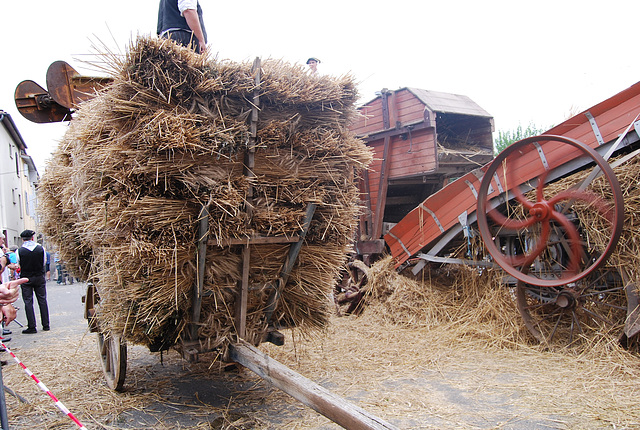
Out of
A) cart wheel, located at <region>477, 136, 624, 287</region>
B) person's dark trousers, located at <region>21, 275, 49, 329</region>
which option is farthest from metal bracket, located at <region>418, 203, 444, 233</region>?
person's dark trousers, located at <region>21, 275, 49, 329</region>

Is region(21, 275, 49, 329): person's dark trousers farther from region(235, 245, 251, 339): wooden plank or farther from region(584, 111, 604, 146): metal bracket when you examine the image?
region(584, 111, 604, 146): metal bracket

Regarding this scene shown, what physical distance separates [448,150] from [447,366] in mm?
3665

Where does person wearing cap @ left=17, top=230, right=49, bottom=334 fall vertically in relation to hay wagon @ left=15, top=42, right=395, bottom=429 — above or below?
below

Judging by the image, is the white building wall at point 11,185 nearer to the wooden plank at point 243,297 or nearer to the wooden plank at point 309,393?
the wooden plank at point 243,297

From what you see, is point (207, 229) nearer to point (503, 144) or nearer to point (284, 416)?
point (284, 416)

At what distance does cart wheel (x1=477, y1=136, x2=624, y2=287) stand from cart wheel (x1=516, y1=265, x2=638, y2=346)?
0.20m

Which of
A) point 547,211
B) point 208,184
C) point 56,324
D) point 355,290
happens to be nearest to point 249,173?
point 208,184

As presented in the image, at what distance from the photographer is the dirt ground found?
314 cm

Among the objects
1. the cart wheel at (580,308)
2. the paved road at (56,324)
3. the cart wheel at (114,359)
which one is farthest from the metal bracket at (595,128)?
the paved road at (56,324)

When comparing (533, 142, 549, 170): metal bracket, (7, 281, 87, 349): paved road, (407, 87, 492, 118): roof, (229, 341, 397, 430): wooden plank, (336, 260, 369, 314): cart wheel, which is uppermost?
(407, 87, 492, 118): roof

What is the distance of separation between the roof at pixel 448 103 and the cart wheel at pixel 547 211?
7.12ft

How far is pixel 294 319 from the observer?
3.54 m

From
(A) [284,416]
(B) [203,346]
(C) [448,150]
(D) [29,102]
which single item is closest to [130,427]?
(B) [203,346]

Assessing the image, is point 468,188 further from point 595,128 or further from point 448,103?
point 448,103
